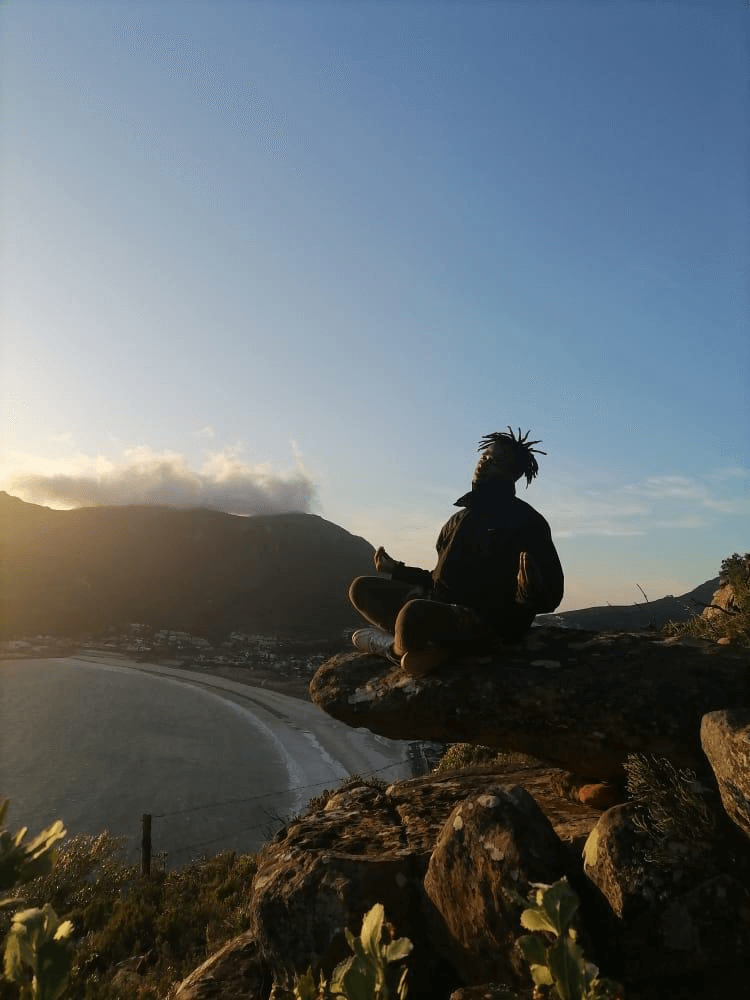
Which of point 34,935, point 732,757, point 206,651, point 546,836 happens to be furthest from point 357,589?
point 206,651

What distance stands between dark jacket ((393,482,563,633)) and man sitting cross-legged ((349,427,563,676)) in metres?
0.01

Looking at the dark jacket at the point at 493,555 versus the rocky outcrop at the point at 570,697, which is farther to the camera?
the dark jacket at the point at 493,555

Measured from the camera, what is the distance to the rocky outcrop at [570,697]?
5078mm

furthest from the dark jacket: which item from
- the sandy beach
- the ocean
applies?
the sandy beach

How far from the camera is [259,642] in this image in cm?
9788

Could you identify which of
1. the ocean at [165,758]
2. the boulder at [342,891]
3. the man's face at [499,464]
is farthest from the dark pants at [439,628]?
the ocean at [165,758]

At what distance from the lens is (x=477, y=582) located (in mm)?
6570

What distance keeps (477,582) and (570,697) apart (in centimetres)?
151

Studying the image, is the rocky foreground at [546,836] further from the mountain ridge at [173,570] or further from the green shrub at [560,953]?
the mountain ridge at [173,570]

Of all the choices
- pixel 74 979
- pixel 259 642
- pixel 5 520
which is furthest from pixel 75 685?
pixel 5 520

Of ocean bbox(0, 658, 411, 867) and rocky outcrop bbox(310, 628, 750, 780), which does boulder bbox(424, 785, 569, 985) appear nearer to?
rocky outcrop bbox(310, 628, 750, 780)

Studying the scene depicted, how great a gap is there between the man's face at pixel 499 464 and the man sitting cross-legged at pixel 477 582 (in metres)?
0.01

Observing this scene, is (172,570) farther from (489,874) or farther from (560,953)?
(560,953)

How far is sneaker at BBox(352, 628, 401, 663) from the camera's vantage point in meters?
6.90
